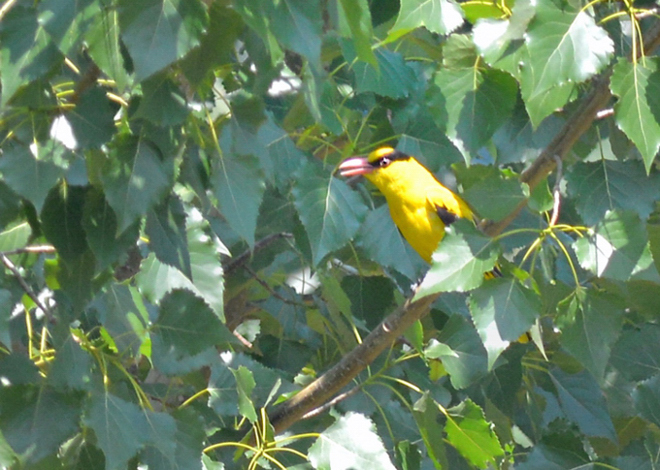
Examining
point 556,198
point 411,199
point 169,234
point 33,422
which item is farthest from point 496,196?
point 411,199

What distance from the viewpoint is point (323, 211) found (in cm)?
192

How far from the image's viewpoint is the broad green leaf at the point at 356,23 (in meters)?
1.17

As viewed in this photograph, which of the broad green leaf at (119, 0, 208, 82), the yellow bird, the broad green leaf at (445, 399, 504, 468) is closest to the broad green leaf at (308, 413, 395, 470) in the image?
the broad green leaf at (445, 399, 504, 468)

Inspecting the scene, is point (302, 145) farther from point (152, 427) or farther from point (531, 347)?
point (152, 427)

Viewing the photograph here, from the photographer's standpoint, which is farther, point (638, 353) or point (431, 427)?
point (638, 353)

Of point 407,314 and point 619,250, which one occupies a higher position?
point 619,250

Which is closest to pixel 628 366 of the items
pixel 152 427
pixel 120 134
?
pixel 152 427

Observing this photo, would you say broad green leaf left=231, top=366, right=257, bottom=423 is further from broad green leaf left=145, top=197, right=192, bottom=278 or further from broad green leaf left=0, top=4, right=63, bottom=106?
broad green leaf left=0, top=4, right=63, bottom=106

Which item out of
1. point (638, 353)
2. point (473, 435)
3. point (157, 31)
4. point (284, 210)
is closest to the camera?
point (157, 31)

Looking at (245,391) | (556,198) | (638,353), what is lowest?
(638,353)

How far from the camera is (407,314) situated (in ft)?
6.36

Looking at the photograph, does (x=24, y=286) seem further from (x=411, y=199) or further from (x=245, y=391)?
(x=411, y=199)

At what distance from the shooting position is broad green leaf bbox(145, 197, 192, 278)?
140 cm

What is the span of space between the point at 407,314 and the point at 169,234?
0.72 m
